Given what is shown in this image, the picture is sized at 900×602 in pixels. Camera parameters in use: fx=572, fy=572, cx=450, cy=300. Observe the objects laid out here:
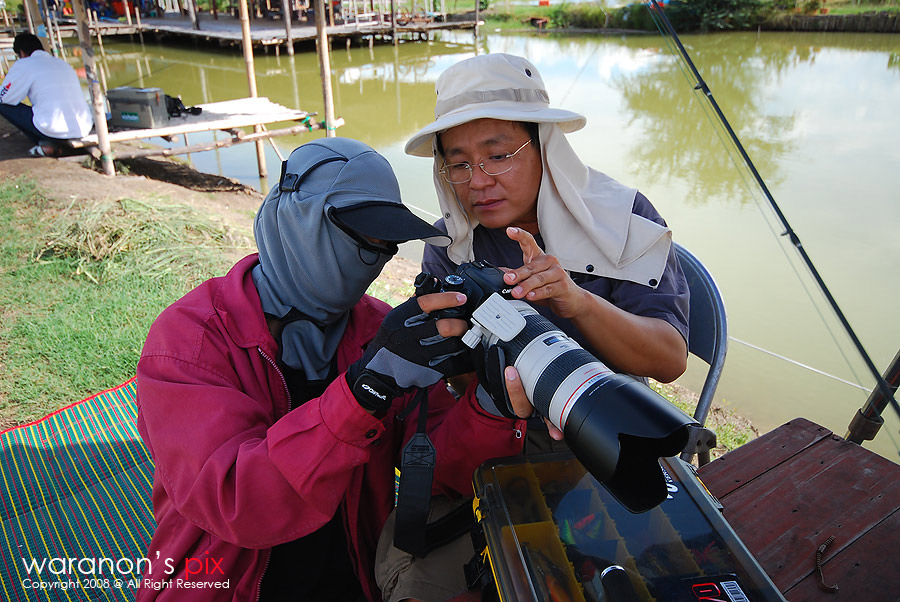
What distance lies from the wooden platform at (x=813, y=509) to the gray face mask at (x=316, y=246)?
1.15 m

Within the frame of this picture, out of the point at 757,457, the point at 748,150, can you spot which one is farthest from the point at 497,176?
the point at 748,150

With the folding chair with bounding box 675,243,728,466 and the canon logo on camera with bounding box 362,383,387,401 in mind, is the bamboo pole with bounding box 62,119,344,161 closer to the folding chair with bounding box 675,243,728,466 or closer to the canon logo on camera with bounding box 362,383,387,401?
the folding chair with bounding box 675,243,728,466

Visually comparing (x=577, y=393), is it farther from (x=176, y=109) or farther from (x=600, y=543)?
(x=176, y=109)

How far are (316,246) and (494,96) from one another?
67 cm

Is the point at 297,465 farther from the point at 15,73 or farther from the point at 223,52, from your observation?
the point at 223,52

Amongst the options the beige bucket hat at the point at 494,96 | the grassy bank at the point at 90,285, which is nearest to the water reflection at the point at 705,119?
the beige bucket hat at the point at 494,96

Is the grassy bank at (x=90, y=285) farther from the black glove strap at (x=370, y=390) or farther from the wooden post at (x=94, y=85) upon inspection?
the black glove strap at (x=370, y=390)

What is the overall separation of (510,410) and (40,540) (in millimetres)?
1975

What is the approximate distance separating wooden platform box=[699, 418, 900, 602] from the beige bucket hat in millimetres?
1133

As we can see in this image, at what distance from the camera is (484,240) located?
1860 mm

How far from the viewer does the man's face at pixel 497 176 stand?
1.63 meters

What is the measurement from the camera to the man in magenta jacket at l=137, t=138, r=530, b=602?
1.14m

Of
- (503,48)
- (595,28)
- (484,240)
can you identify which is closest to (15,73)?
(484,240)

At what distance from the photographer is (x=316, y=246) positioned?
4.57 feet
